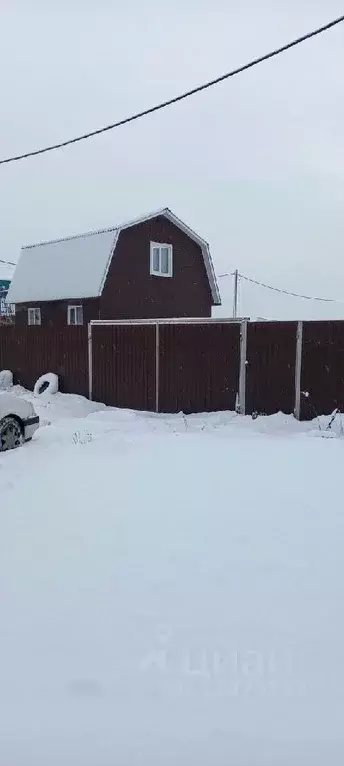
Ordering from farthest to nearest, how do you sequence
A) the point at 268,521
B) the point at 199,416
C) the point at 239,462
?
the point at 199,416
the point at 239,462
the point at 268,521

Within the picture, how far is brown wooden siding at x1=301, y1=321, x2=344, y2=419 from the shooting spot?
30.9ft

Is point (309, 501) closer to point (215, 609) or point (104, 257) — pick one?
point (215, 609)

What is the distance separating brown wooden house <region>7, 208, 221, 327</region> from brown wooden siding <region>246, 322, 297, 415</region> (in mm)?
9875

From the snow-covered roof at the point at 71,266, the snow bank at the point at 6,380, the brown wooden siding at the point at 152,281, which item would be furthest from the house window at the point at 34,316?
the snow bank at the point at 6,380

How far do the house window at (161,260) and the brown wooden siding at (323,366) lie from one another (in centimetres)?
1241

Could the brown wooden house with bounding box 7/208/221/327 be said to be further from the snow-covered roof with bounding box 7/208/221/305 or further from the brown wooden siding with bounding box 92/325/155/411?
the brown wooden siding with bounding box 92/325/155/411

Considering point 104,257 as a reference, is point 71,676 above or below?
below

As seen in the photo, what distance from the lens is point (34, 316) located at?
22.6 meters

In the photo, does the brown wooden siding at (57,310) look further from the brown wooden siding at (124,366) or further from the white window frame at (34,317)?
the brown wooden siding at (124,366)

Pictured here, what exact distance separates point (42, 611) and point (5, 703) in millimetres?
699

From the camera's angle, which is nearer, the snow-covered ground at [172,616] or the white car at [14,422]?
the snow-covered ground at [172,616]

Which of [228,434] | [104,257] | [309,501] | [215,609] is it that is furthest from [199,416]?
[104,257]

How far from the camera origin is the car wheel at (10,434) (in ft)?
24.0

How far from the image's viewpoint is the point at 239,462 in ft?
19.5
